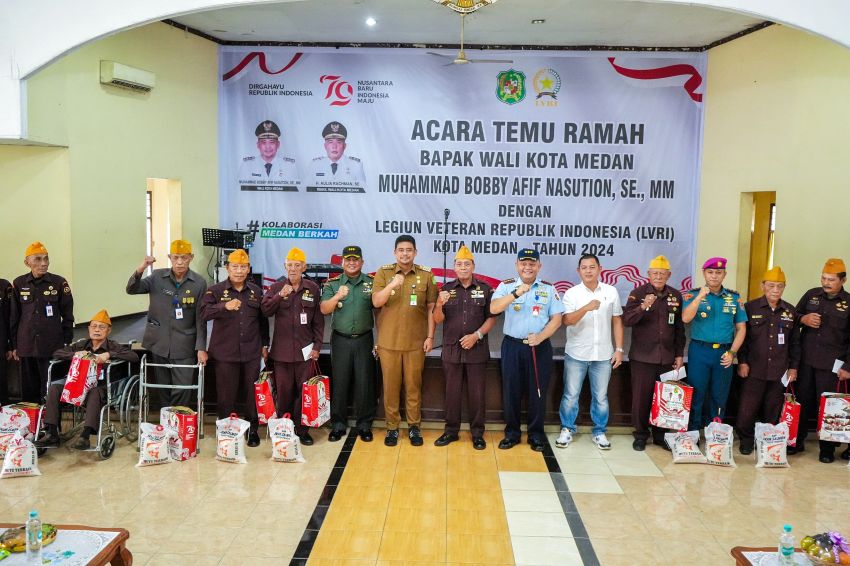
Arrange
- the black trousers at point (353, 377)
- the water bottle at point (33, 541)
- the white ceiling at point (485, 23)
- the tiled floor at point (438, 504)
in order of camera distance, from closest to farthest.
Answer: the water bottle at point (33, 541) < the tiled floor at point (438, 504) < the black trousers at point (353, 377) < the white ceiling at point (485, 23)

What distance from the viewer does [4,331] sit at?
556 cm

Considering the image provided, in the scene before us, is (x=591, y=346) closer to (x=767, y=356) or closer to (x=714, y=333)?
(x=714, y=333)

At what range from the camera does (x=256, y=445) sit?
5.40 metres

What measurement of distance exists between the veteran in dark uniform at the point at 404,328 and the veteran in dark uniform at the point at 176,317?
1.40 metres

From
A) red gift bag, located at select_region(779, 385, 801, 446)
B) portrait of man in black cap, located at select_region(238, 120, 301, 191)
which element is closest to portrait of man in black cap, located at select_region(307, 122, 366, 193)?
portrait of man in black cap, located at select_region(238, 120, 301, 191)

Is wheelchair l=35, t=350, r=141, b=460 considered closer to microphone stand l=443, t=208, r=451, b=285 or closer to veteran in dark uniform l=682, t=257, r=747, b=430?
veteran in dark uniform l=682, t=257, r=747, b=430

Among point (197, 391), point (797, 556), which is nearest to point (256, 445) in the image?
point (197, 391)

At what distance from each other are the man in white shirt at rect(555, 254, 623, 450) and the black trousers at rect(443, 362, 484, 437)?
65cm

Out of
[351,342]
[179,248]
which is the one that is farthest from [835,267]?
[179,248]

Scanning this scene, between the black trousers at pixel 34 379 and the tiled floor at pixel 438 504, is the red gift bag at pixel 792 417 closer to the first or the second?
the tiled floor at pixel 438 504

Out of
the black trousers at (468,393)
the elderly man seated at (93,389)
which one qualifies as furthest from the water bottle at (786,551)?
the elderly man seated at (93,389)

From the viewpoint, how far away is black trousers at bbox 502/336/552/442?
17.6 ft

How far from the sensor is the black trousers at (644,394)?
5.44m

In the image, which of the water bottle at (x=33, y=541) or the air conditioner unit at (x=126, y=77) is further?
the air conditioner unit at (x=126, y=77)
